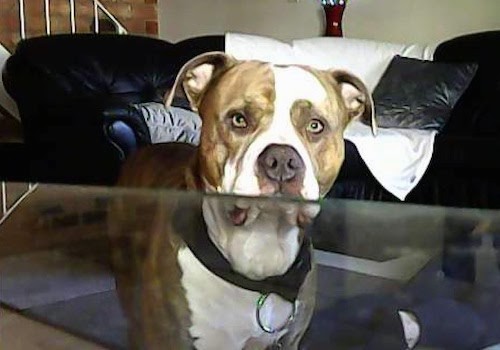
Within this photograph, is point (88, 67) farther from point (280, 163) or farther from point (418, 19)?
point (280, 163)

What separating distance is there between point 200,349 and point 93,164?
5.74ft

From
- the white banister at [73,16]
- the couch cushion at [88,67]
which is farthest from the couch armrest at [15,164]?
the white banister at [73,16]

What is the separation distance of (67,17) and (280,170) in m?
3.87

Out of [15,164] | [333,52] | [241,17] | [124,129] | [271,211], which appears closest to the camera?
[271,211]

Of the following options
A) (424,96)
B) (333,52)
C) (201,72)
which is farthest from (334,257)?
(333,52)

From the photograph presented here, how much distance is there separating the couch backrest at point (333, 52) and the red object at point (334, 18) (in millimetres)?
415

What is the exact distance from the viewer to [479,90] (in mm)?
3871

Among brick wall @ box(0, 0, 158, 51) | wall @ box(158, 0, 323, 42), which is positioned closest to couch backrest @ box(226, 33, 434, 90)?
wall @ box(158, 0, 323, 42)

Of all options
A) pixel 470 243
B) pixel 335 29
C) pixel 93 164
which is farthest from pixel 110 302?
pixel 335 29

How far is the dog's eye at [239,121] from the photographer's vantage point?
1648 mm

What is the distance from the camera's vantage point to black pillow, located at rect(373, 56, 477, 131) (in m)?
3.85

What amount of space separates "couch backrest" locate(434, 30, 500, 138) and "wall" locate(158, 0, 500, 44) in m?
0.49

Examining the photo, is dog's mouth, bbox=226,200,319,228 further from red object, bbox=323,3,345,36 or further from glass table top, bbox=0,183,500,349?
red object, bbox=323,3,345,36

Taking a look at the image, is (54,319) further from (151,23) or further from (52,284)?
(151,23)
